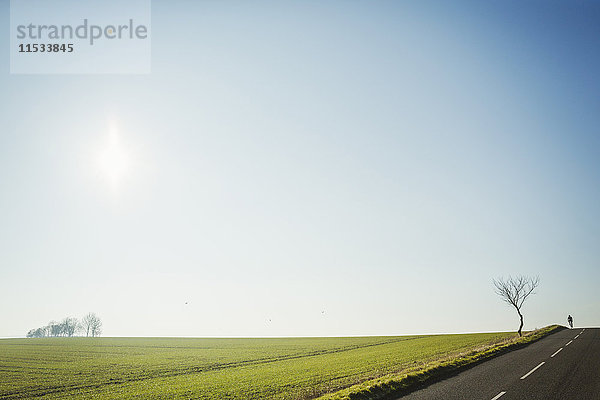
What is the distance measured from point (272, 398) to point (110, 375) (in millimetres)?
23503

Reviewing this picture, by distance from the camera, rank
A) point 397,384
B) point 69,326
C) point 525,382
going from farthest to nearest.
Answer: point 69,326 → point 397,384 → point 525,382

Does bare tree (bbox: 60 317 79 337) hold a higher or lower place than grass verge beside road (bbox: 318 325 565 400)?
lower

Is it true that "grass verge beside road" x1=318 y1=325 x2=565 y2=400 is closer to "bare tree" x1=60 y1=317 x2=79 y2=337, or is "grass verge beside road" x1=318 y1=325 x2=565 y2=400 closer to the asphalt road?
the asphalt road

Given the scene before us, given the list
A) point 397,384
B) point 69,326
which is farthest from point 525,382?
point 69,326

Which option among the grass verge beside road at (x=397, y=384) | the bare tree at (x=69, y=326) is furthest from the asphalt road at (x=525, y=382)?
the bare tree at (x=69, y=326)

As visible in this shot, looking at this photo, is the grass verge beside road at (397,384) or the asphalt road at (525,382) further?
the grass verge beside road at (397,384)

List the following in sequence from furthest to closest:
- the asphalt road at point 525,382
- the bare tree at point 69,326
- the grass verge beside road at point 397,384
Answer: the bare tree at point 69,326 < the grass verge beside road at point 397,384 < the asphalt road at point 525,382

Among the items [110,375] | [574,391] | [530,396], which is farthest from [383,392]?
[110,375]

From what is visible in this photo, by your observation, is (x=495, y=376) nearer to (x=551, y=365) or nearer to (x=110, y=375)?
(x=551, y=365)

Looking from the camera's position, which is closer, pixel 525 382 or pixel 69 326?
pixel 525 382

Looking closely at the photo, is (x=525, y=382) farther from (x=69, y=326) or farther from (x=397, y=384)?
(x=69, y=326)

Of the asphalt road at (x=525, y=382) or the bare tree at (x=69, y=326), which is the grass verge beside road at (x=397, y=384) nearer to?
the asphalt road at (x=525, y=382)

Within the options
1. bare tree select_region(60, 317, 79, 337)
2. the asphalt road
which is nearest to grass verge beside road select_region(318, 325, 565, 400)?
the asphalt road

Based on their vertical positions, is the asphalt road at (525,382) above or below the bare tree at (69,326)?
above
